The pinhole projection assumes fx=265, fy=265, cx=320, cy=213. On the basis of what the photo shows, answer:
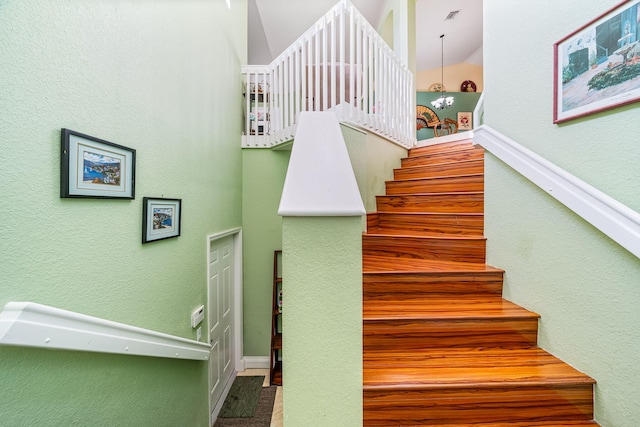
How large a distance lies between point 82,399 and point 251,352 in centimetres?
257

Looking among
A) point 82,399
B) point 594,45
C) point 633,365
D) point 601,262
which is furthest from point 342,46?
point 82,399

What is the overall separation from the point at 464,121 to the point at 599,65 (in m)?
5.98

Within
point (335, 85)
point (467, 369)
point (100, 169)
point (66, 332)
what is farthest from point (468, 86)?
point (66, 332)

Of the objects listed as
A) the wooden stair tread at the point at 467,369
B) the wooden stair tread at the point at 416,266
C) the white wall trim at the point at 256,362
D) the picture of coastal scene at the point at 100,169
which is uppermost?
the picture of coastal scene at the point at 100,169

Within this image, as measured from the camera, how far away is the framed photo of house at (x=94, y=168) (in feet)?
3.04

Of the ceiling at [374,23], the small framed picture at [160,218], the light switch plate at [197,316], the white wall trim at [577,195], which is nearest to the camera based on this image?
the white wall trim at [577,195]

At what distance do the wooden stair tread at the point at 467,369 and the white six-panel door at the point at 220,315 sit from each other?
68.2 inches

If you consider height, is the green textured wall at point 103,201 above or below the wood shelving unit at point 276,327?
above

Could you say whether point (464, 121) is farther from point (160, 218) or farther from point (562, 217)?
point (160, 218)

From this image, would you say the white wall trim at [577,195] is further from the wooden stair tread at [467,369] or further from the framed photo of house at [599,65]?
the wooden stair tread at [467,369]

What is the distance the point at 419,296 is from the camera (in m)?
1.47

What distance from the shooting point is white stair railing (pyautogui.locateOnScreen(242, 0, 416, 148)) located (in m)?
2.49

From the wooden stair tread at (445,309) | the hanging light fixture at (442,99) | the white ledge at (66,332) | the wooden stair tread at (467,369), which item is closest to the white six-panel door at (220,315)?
the white ledge at (66,332)

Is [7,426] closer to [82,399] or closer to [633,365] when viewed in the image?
[82,399]
